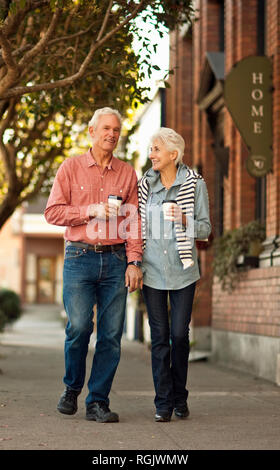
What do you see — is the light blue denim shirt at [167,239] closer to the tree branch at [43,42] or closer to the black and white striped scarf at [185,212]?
the black and white striped scarf at [185,212]

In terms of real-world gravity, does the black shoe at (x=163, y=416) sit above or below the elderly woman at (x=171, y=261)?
below

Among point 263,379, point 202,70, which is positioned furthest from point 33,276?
point 263,379

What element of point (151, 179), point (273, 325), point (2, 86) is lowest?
point (273, 325)

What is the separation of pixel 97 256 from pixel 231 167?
280 inches

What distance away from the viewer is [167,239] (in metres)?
6.09

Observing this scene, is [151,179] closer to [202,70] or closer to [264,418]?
[264,418]

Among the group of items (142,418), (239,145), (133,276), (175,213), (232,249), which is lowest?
(142,418)

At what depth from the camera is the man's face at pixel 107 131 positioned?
19.8 feet

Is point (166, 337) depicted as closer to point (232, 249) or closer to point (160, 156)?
point (160, 156)

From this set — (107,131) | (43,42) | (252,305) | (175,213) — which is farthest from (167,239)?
(252,305)

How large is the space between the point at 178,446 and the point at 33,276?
142 feet

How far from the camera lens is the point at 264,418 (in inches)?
252

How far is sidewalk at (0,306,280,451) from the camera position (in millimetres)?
5172

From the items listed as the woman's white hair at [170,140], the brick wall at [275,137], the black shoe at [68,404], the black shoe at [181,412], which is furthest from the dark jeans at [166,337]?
the brick wall at [275,137]
